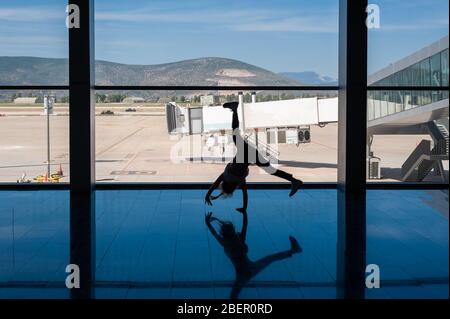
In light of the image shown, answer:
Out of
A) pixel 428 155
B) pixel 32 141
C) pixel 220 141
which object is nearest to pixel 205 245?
pixel 428 155

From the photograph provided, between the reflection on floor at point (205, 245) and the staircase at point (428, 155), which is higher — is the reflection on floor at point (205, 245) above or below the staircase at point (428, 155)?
below

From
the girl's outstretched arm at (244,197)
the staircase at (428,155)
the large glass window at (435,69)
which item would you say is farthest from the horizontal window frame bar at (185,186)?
the staircase at (428,155)

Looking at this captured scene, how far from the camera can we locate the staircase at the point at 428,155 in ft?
51.5

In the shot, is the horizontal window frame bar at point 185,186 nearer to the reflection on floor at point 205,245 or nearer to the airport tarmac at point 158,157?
the reflection on floor at point 205,245

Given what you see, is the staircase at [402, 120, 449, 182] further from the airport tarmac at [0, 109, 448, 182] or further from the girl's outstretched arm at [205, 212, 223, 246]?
the girl's outstretched arm at [205, 212, 223, 246]

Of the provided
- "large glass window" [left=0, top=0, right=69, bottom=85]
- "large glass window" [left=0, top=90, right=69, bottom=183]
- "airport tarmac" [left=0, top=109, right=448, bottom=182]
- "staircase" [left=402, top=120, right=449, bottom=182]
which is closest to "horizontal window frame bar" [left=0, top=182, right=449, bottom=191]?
"airport tarmac" [left=0, top=109, right=448, bottom=182]

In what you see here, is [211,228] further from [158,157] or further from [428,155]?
[158,157]

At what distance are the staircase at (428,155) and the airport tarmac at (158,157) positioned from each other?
2.93 meters

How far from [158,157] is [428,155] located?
40.6ft

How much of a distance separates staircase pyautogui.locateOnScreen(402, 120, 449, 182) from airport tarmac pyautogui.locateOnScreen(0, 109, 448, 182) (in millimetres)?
2926

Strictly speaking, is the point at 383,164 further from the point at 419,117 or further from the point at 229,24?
the point at 229,24

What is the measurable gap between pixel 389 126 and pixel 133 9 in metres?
44.9

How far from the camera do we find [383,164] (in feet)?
87.1

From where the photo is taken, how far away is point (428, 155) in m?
15.7
